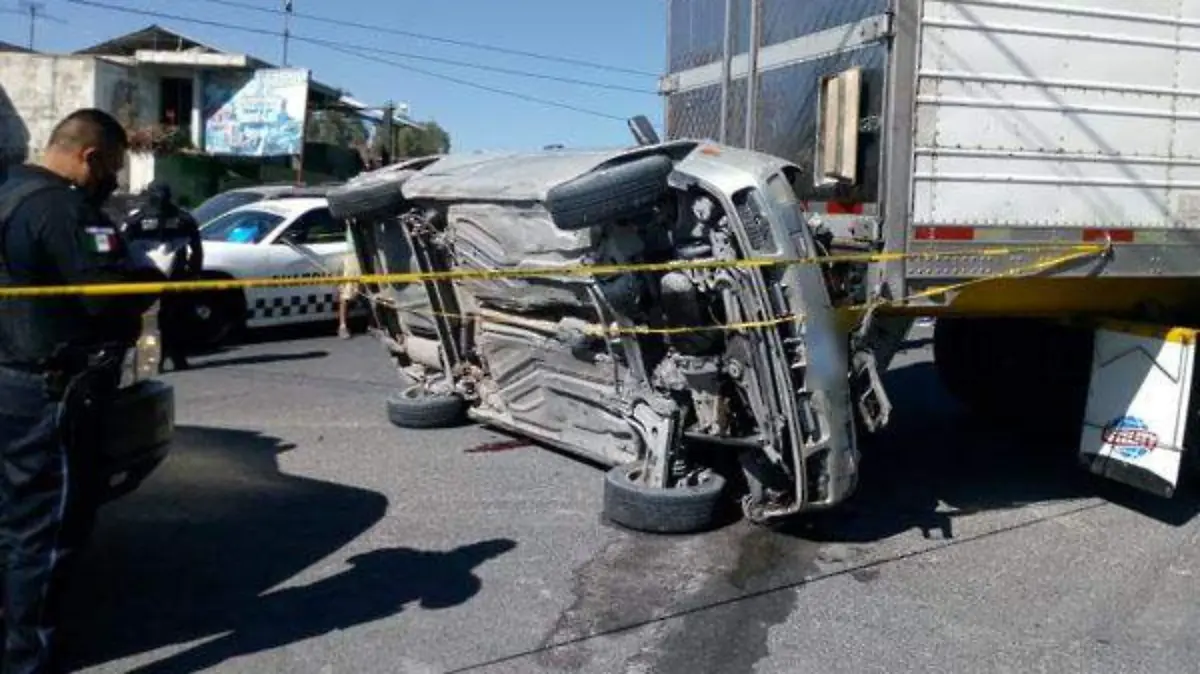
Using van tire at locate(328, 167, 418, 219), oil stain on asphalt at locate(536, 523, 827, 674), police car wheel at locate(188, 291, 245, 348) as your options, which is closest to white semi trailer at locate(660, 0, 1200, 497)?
oil stain on asphalt at locate(536, 523, 827, 674)

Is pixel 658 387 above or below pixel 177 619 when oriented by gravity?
above

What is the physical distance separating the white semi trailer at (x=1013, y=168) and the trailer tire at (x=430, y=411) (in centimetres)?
279

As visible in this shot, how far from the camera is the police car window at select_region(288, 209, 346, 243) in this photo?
12367 mm

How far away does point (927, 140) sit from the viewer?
4.92 metres

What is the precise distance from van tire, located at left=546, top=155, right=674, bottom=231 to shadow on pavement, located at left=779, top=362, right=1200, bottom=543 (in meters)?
1.85

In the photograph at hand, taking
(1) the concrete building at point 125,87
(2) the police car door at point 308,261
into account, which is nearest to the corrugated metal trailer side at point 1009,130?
(2) the police car door at point 308,261

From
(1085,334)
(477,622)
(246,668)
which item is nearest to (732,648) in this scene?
(477,622)

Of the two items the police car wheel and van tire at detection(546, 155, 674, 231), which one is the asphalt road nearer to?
van tire at detection(546, 155, 674, 231)

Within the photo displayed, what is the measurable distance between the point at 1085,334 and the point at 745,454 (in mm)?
2583

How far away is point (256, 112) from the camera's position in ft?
95.7

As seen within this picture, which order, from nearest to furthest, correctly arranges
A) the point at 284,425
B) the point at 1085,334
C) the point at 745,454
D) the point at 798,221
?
1. the point at 798,221
2. the point at 745,454
3. the point at 1085,334
4. the point at 284,425

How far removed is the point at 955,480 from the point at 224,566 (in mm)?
4189

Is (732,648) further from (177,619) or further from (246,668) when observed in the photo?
(177,619)

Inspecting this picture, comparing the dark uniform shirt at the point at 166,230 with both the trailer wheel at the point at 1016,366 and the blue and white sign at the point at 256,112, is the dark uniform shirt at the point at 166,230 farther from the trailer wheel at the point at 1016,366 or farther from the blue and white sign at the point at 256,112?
the blue and white sign at the point at 256,112
